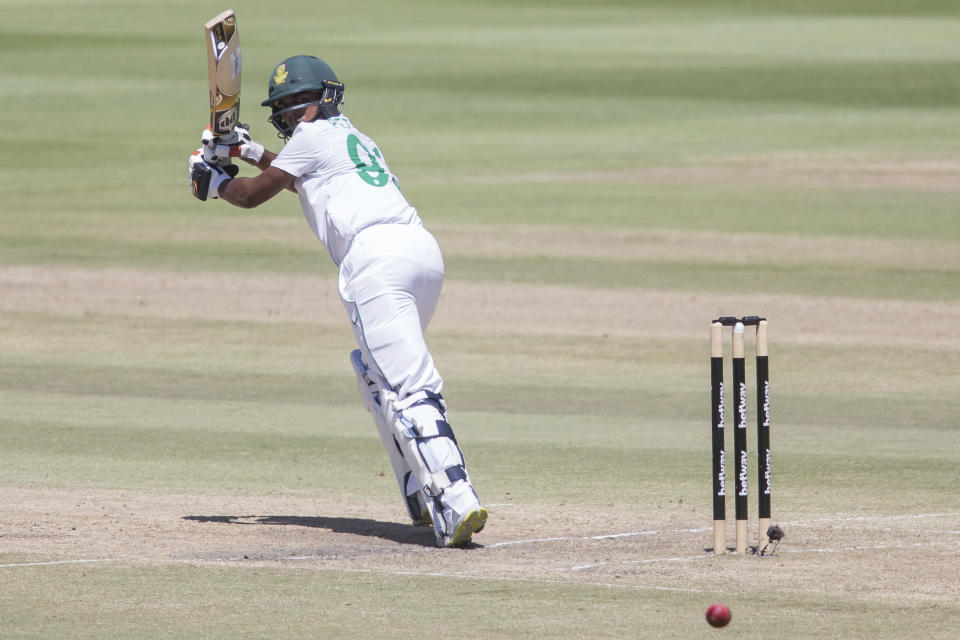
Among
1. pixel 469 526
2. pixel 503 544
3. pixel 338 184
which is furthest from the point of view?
pixel 338 184

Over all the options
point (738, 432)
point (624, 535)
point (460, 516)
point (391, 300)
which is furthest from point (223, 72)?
point (738, 432)

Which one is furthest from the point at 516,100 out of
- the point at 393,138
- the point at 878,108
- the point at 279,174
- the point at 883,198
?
the point at 279,174

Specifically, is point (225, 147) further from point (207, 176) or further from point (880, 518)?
point (880, 518)

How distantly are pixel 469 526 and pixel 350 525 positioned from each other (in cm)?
93

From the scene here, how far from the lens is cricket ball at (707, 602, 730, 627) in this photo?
5824 millimetres

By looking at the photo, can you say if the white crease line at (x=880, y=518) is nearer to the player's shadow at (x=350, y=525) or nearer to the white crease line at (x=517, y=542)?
the white crease line at (x=517, y=542)

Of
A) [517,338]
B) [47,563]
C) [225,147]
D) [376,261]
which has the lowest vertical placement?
[517,338]

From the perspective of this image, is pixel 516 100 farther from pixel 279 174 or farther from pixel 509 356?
pixel 279 174

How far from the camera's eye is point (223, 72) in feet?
27.4

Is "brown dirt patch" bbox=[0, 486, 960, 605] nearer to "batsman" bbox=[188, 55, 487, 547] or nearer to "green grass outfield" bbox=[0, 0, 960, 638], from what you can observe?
"green grass outfield" bbox=[0, 0, 960, 638]

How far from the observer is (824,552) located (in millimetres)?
7230

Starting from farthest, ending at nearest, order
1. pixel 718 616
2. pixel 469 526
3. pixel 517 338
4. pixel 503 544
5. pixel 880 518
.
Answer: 1. pixel 517 338
2. pixel 880 518
3. pixel 503 544
4. pixel 469 526
5. pixel 718 616

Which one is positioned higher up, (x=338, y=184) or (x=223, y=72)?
(x=223, y=72)

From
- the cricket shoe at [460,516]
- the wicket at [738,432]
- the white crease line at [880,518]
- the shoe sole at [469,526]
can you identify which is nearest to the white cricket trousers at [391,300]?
the cricket shoe at [460,516]
